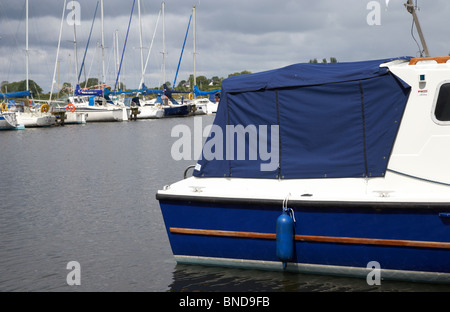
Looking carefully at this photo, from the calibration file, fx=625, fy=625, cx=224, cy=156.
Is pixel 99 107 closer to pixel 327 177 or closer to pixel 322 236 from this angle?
pixel 327 177

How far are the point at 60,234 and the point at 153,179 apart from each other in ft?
30.2

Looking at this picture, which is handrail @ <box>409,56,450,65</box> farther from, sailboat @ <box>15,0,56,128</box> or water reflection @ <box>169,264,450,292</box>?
sailboat @ <box>15,0,56,128</box>

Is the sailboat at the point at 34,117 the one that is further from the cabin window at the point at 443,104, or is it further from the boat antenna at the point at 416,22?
the cabin window at the point at 443,104

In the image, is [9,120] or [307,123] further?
[9,120]

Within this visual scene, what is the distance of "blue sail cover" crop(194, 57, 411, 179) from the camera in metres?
9.73

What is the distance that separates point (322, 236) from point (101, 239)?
6.16 meters

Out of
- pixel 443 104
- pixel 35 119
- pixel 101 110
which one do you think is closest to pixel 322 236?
pixel 443 104

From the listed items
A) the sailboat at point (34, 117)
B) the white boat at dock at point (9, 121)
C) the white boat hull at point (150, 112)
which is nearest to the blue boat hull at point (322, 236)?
the white boat at dock at point (9, 121)

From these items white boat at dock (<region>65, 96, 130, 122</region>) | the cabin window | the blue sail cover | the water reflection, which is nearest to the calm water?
the water reflection

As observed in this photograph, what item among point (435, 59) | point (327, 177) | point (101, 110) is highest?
point (101, 110)

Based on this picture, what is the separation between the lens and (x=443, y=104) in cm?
938

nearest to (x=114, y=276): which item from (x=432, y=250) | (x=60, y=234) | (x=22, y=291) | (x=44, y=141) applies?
(x=22, y=291)

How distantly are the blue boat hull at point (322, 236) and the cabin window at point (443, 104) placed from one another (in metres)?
1.50
